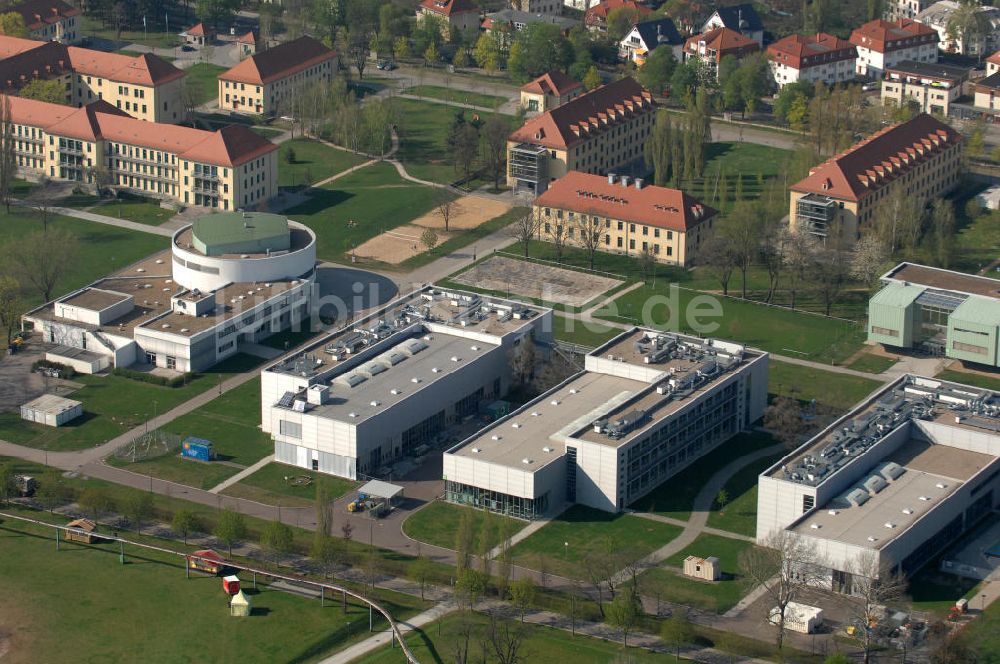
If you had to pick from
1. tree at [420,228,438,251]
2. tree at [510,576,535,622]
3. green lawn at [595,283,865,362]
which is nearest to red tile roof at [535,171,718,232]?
green lawn at [595,283,865,362]

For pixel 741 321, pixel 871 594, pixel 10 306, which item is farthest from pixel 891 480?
pixel 10 306

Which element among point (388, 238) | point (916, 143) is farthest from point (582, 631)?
point (916, 143)

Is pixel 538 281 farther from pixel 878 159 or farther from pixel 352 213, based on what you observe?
pixel 878 159

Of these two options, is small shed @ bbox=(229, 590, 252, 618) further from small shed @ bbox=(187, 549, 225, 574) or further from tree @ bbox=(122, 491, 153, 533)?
tree @ bbox=(122, 491, 153, 533)

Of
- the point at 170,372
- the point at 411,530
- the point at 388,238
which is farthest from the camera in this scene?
the point at 388,238

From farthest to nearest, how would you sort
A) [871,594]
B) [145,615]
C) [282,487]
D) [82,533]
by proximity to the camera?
1. [282,487]
2. [82,533]
3. [145,615]
4. [871,594]

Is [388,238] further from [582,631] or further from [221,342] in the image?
[582,631]

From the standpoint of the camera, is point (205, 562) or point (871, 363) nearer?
point (205, 562)
